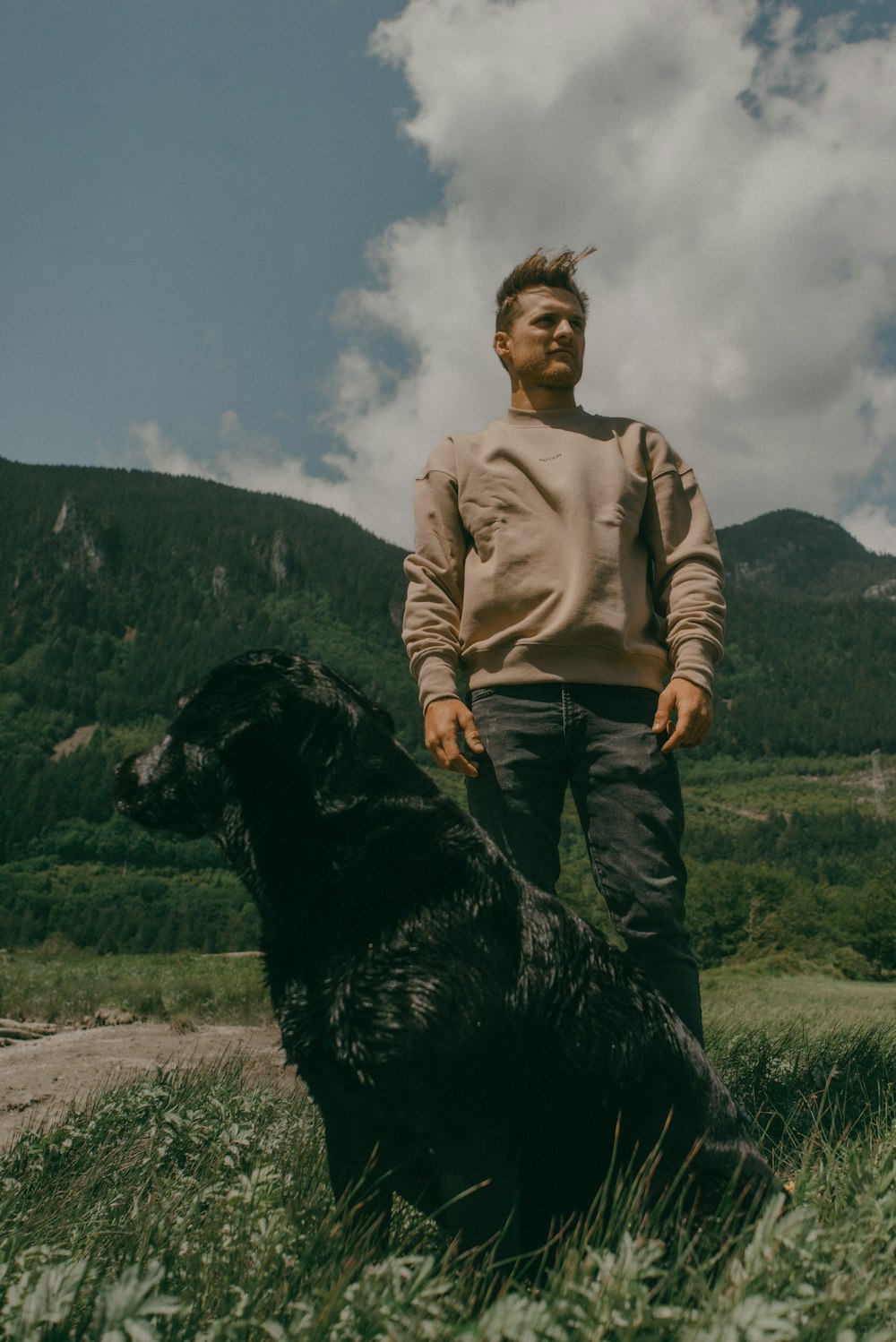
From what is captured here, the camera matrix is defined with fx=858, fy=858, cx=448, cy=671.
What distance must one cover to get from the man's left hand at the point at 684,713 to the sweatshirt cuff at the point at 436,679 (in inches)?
26.4

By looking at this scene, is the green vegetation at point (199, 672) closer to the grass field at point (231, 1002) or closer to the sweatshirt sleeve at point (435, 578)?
the grass field at point (231, 1002)

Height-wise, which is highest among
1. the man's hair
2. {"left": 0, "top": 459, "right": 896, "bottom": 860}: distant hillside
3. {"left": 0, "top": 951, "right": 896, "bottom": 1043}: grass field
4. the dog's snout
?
{"left": 0, "top": 459, "right": 896, "bottom": 860}: distant hillside

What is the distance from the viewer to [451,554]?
3201 millimetres

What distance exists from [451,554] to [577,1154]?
201 cm

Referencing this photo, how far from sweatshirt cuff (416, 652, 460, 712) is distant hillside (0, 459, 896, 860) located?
9382 cm

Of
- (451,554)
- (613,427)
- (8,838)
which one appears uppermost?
(613,427)

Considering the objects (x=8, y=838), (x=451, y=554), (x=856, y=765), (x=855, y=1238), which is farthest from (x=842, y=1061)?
(x=856, y=765)

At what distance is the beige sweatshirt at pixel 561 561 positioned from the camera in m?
2.90

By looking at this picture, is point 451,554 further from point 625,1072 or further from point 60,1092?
point 60,1092

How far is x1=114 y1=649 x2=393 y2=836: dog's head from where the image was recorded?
74.5 inches

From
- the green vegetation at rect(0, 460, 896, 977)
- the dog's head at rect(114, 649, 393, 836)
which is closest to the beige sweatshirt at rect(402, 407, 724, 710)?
the dog's head at rect(114, 649, 393, 836)

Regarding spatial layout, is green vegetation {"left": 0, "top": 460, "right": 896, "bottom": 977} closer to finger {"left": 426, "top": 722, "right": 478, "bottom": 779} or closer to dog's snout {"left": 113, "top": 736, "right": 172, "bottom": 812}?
finger {"left": 426, "top": 722, "right": 478, "bottom": 779}

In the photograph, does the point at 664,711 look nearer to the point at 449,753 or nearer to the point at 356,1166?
the point at 449,753

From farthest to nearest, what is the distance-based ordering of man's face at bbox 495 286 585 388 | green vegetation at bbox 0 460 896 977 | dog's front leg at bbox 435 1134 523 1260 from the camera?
1. green vegetation at bbox 0 460 896 977
2. man's face at bbox 495 286 585 388
3. dog's front leg at bbox 435 1134 523 1260
